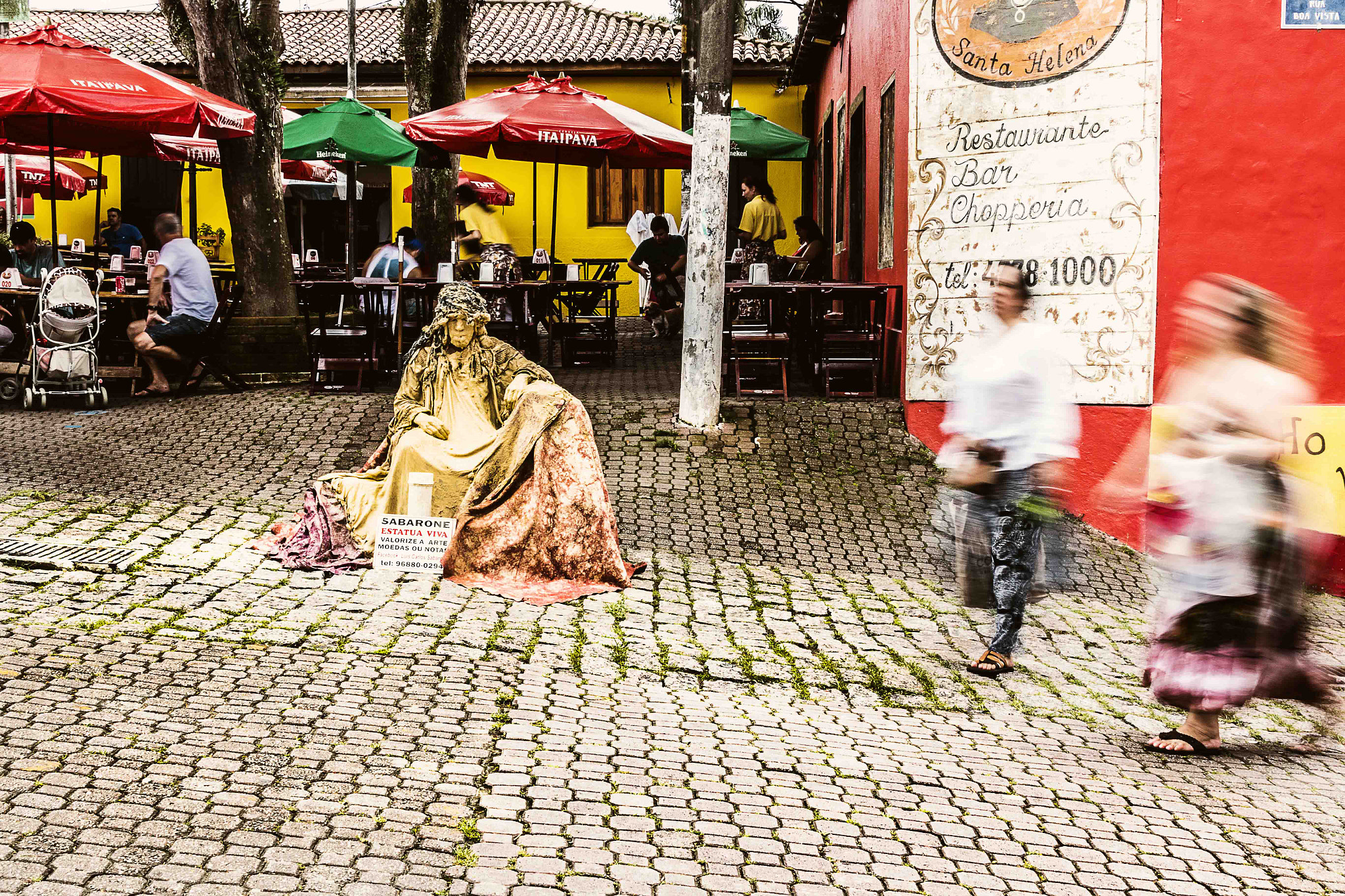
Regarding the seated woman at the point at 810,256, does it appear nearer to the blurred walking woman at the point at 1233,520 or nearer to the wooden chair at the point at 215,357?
the wooden chair at the point at 215,357

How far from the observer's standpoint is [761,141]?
16.2 m

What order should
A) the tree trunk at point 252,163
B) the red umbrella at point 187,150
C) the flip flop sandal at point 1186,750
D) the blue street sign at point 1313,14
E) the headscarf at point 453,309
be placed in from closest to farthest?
the flip flop sandal at point 1186,750 → the headscarf at point 453,309 → the blue street sign at point 1313,14 → the tree trunk at point 252,163 → the red umbrella at point 187,150

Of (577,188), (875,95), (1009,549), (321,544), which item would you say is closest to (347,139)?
(875,95)

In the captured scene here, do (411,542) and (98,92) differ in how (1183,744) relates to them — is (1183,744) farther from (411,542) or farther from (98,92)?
(98,92)

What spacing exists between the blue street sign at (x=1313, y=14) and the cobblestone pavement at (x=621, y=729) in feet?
11.1

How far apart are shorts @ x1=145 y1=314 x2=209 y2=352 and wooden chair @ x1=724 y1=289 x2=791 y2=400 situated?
4.50m

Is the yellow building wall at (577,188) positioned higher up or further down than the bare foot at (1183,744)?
higher up

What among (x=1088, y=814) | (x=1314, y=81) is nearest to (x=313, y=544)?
(x=1088, y=814)

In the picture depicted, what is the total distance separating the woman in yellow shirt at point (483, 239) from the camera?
12867 mm

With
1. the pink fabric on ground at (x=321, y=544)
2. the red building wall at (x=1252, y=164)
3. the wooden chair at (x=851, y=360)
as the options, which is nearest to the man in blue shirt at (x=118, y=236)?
the wooden chair at (x=851, y=360)

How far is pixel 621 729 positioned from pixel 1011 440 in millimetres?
2187

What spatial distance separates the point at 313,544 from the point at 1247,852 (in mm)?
4682

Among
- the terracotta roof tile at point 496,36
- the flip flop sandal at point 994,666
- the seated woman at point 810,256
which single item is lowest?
the flip flop sandal at point 994,666

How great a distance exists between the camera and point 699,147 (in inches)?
378
